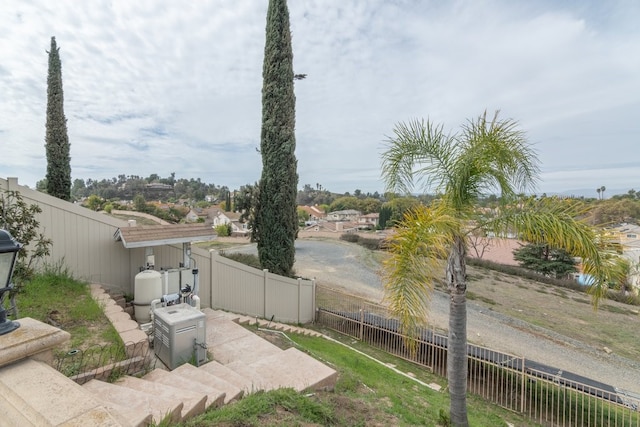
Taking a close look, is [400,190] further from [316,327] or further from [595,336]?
[595,336]

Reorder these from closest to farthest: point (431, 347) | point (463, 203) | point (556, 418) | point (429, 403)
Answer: point (463, 203)
point (429, 403)
point (556, 418)
point (431, 347)

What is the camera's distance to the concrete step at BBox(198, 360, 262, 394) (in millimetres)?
3796

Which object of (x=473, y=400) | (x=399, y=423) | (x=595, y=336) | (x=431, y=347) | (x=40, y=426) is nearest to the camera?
(x=40, y=426)

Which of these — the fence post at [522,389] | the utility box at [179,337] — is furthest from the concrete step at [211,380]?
the fence post at [522,389]

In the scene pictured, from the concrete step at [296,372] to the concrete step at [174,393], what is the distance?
119cm

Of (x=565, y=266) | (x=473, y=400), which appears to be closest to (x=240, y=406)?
(x=473, y=400)

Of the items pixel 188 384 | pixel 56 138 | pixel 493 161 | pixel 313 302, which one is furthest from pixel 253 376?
pixel 56 138

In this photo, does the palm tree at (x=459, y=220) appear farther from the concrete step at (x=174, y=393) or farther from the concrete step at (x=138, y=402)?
the concrete step at (x=138, y=402)

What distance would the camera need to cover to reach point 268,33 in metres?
10.7

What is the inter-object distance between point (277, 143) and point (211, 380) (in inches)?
319

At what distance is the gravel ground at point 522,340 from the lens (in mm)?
9102

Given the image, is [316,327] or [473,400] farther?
[316,327]

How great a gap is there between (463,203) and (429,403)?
363 centimetres

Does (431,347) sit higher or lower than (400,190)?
lower
